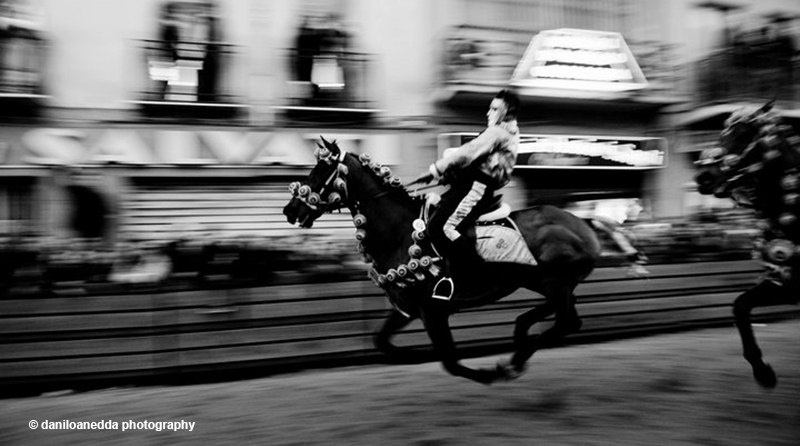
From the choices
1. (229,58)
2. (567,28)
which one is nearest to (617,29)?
(567,28)

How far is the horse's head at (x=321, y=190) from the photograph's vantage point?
5.81m

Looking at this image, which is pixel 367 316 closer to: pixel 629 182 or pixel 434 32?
pixel 434 32

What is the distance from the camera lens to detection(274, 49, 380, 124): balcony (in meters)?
12.5

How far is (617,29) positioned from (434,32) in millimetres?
4197

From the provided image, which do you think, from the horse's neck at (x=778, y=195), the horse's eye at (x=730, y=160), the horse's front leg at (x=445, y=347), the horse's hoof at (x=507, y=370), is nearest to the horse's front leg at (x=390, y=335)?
the horse's front leg at (x=445, y=347)

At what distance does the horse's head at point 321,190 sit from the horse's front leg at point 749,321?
3249 mm

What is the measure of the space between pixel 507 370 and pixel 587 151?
9.45 meters

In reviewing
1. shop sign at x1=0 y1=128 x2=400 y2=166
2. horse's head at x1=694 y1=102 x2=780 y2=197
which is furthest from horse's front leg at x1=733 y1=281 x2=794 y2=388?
shop sign at x1=0 y1=128 x2=400 y2=166

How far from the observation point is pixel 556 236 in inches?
245

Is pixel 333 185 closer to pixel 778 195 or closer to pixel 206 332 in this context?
pixel 206 332

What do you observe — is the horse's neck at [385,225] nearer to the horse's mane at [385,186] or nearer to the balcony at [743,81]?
the horse's mane at [385,186]

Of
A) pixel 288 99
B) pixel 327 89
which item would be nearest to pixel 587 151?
pixel 327 89

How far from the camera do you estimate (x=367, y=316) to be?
795 cm

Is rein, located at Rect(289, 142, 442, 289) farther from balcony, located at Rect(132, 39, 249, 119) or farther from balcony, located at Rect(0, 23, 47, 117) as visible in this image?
balcony, located at Rect(0, 23, 47, 117)
